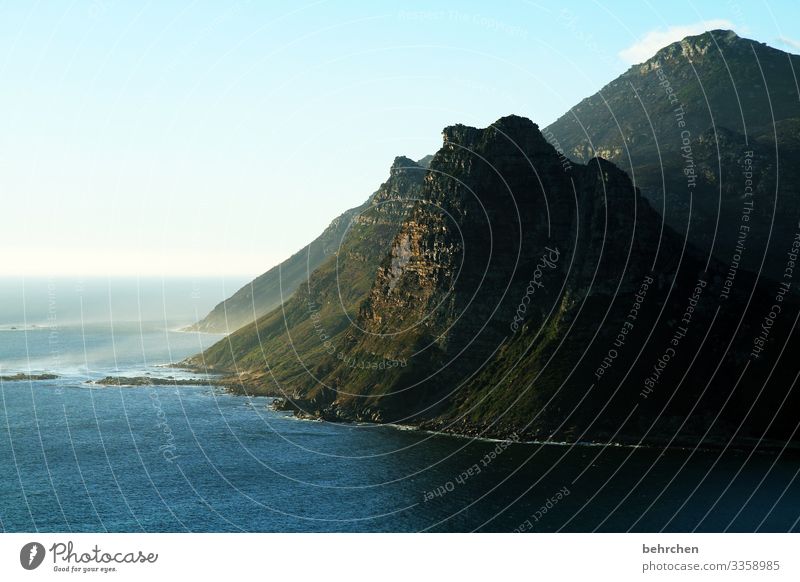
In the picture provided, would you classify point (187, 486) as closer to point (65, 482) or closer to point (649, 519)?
point (65, 482)
